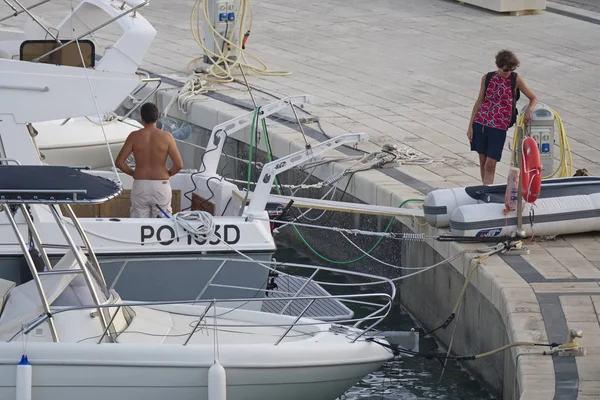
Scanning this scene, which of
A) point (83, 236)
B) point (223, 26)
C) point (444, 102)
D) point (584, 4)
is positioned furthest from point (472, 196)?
point (584, 4)

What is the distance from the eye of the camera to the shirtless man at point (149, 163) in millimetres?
10000

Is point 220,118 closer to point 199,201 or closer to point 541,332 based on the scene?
point 199,201

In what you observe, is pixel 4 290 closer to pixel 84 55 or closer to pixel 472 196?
pixel 84 55

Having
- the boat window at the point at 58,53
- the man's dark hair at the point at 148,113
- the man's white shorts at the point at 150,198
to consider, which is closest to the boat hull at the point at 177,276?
the man's white shorts at the point at 150,198

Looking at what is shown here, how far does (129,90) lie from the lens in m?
10.2

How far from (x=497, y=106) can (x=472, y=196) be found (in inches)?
44.1

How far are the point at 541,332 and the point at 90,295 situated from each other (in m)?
2.98

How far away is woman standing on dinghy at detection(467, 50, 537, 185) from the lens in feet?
35.9

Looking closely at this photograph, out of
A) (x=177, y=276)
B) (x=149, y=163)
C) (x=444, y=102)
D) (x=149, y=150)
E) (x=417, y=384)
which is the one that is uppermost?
(x=149, y=150)

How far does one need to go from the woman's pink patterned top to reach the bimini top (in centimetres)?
426

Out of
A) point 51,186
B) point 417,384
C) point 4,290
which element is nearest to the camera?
point 51,186

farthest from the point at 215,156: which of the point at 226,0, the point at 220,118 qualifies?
the point at 226,0

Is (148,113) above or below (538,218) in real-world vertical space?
above

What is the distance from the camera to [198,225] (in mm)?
9773
